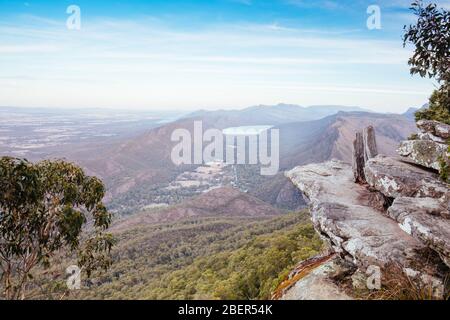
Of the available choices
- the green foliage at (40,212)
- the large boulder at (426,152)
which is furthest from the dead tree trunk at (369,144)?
the green foliage at (40,212)

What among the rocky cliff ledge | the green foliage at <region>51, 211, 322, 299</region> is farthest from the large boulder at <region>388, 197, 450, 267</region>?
the green foliage at <region>51, 211, 322, 299</region>

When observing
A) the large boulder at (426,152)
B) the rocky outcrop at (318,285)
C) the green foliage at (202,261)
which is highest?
the large boulder at (426,152)

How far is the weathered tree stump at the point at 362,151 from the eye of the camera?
39.3 feet

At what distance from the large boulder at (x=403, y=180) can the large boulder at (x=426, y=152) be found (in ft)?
0.88

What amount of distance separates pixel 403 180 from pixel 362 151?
3.35 m

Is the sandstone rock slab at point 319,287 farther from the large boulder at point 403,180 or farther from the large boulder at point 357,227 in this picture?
the large boulder at point 403,180

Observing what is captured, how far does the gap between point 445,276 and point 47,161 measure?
1296cm

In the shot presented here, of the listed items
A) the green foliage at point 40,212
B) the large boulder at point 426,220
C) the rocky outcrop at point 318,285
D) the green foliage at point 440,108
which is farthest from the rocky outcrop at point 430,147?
the green foliage at point 40,212

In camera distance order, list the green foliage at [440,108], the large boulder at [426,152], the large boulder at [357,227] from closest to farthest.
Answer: the large boulder at [357,227], the large boulder at [426,152], the green foliage at [440,108]

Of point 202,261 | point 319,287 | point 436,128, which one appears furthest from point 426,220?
point 202,261

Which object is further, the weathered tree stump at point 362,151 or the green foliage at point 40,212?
the weathered tree stump at point 362,151

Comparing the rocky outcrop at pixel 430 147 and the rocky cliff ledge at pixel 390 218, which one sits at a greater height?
the rocky outcrop at pixel 430 147

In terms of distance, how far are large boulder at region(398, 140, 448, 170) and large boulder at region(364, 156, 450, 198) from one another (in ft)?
0.88

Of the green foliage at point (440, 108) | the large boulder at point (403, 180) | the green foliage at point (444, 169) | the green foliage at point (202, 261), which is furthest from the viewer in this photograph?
the green foliage at point (202, 261)
